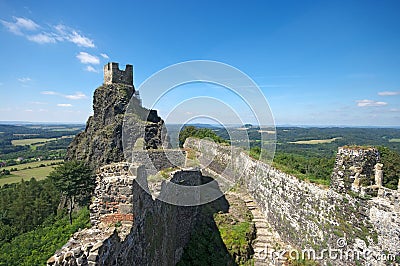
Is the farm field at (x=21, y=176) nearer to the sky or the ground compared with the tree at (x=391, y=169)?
nearer to the ground

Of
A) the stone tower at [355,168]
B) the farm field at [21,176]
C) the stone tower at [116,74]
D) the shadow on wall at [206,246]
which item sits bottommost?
the farm field at [21,176]

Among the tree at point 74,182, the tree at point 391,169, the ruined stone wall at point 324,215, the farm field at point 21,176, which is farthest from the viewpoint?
the farm field at point 21,176

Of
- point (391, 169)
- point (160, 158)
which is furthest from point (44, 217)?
point (391, 169)

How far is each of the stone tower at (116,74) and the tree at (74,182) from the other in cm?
1829

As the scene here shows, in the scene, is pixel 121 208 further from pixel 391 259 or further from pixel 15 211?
pixel 15 211

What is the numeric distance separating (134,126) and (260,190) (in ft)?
59.4

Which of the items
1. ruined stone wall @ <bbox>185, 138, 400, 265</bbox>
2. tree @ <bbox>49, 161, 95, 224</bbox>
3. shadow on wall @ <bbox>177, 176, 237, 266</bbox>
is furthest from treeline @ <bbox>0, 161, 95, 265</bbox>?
ruined stone wall @ <bbox>185, 138, 400, 265</bbox>

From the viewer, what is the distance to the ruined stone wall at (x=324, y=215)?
5480 millimetres

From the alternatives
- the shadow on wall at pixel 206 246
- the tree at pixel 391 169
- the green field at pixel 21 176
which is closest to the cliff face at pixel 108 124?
the shadow on wall at pixel 206 246

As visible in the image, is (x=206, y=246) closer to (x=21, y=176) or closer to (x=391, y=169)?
(x=391, y=169)

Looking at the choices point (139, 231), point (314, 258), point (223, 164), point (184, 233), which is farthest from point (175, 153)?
point (139, 231)

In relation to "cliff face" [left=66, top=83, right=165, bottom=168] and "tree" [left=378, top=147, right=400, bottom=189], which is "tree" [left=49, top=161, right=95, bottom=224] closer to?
"cliff face" [left=66, top=83, right=165, bottom=168]

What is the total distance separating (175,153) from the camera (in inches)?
654

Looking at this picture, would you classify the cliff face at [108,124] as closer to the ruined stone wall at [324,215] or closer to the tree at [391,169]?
the ruined stone wall at [324,215]
